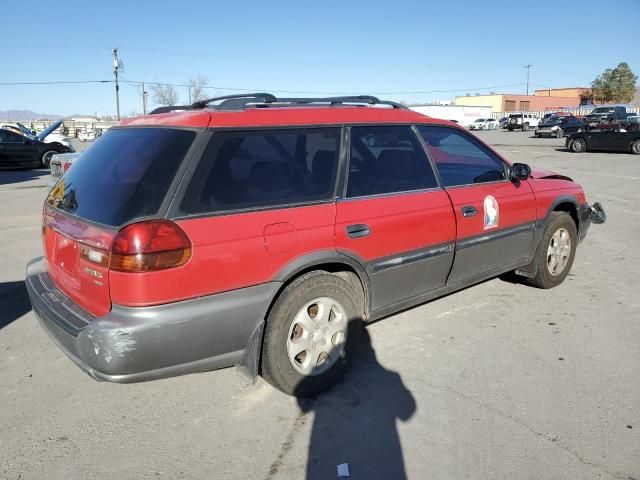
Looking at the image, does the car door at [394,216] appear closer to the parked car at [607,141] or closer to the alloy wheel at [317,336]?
the alloy wheel at [317,336]

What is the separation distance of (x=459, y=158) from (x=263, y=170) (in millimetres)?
2045

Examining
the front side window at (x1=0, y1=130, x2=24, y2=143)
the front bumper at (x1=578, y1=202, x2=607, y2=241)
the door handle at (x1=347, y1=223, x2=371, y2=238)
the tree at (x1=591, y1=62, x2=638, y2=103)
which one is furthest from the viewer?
the tree at (x1=591, y1=62, x2=638, y2=103)

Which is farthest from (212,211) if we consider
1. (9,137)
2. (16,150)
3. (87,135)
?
(87,135)

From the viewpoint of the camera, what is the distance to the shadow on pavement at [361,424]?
2.50 metres

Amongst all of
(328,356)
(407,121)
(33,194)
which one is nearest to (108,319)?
(328,356)

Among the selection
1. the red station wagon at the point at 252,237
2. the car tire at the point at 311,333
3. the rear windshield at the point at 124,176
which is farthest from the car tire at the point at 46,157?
the car tire at the point at 311,333

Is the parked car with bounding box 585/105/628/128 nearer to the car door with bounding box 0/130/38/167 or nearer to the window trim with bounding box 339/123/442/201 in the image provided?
the car door with bounding box 0/130/38/167

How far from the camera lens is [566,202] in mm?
4840

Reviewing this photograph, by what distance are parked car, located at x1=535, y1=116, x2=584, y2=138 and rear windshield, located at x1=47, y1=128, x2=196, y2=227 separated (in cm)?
3738

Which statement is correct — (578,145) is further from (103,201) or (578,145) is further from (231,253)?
(103,201)

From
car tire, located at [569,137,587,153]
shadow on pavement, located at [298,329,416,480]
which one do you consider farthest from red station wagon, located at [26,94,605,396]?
car tire, located at [569,137,587,153]

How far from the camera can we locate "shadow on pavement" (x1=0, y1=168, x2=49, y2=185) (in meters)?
14.8

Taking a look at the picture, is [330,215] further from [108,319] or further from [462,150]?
[462,150]

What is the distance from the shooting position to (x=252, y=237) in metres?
2.68
